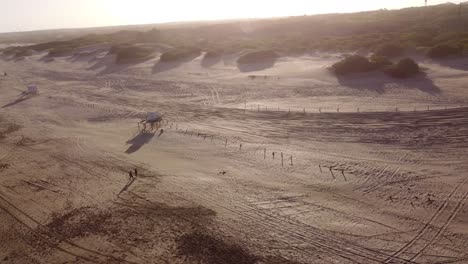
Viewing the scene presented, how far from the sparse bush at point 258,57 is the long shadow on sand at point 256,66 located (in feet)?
1.58

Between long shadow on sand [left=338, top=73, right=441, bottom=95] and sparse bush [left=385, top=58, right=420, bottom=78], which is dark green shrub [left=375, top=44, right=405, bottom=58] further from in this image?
long shadow on sand [left=338, top=73, right=441, bottom=95]

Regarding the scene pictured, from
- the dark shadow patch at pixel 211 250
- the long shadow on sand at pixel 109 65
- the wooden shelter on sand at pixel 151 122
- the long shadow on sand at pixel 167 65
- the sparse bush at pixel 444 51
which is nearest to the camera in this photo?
the dark shadow patch at pixel 211 250

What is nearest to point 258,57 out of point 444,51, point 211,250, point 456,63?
point 444,51

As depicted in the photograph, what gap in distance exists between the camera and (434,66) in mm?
30250

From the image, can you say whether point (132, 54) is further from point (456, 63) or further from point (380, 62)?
point (456, 63)

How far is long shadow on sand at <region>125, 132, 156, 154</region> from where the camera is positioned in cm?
2055

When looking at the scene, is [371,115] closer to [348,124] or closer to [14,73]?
[348,124]

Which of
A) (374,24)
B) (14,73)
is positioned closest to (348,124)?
(14,73)

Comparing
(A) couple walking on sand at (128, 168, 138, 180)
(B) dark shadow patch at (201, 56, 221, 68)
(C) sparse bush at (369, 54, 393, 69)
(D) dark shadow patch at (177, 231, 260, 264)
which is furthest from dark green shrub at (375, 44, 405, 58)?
(D) dark shadow patch at (177, 231, 260, 264)

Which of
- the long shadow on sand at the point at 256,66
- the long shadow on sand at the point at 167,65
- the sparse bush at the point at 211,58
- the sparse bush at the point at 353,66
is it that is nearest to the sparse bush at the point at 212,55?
the sparse bush at the point at 211,58

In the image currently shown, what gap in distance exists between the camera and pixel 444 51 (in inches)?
1258

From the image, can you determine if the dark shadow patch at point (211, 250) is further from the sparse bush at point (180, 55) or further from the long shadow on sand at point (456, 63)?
the sparse bush at point (180, 55)

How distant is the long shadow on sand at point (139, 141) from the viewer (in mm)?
20547

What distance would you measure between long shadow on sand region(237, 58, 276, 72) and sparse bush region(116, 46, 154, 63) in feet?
44.2
